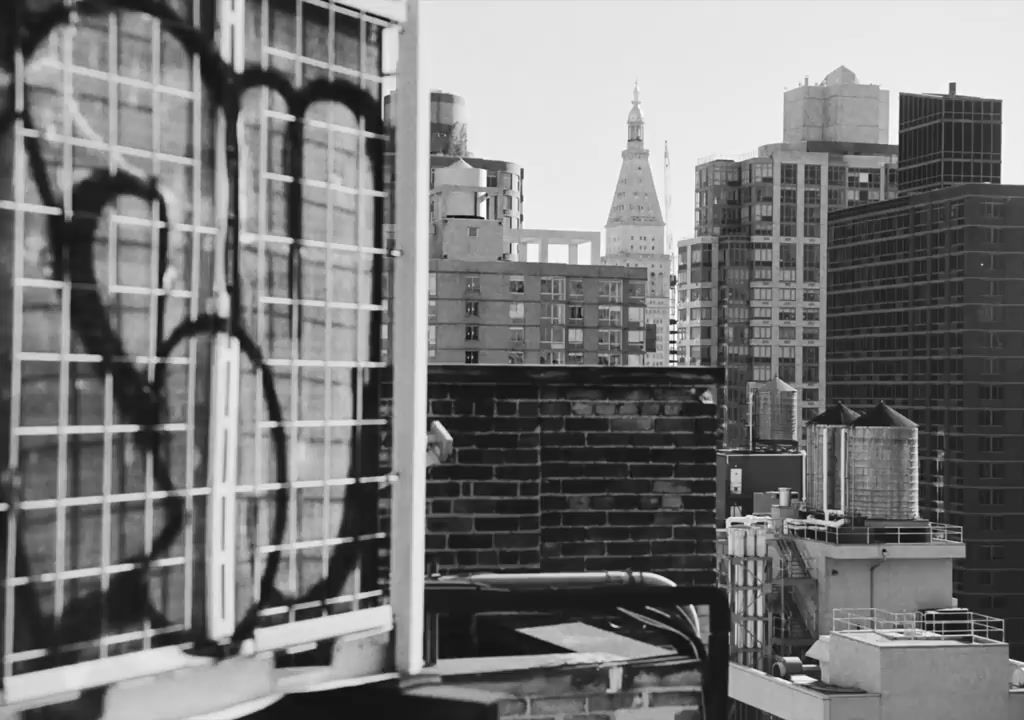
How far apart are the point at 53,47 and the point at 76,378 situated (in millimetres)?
933

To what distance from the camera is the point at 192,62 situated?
4.75 m

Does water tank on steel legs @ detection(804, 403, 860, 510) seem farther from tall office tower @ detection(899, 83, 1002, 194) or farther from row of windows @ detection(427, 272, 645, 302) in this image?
tall office tower @ detection(899, 83, 1002, 194)

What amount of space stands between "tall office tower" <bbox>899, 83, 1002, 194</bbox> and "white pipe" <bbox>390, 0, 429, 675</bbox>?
105m

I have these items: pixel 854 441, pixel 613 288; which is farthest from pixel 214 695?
pixel 613 288

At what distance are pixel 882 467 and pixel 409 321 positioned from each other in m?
42.2

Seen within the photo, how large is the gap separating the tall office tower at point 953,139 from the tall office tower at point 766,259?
37.8ft

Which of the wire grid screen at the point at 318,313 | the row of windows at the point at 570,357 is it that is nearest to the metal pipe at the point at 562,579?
the wire grid screen at the point at 318,313

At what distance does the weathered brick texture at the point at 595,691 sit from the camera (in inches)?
243

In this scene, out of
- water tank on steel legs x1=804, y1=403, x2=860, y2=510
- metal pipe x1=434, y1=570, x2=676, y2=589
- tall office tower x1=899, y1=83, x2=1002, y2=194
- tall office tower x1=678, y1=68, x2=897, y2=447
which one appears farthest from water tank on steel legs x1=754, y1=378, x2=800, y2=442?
metal pipe x1=434, y1=570, x2=676, y2=589

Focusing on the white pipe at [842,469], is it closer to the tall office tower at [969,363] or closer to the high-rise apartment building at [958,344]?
the high-rise apartment building at [958,344]

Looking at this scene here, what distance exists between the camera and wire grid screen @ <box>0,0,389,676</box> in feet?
13.9

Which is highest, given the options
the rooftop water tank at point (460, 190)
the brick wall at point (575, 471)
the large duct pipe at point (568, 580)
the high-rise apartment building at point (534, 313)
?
the rooftop water tank at point (460, 190)

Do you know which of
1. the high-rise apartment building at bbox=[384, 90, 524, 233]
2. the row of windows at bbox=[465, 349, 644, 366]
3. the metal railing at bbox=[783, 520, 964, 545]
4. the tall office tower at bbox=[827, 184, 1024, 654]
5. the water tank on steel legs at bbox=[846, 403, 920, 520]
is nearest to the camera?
the metal railing at bbox=[783, 520, 964, 545]

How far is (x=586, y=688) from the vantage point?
631 cm
